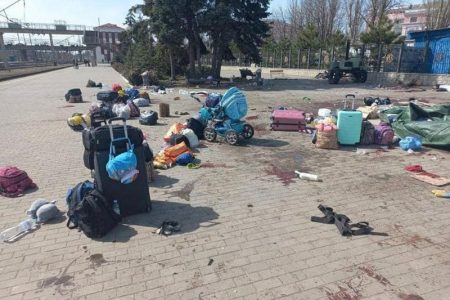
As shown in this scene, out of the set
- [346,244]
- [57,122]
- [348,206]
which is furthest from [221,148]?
[57,122]

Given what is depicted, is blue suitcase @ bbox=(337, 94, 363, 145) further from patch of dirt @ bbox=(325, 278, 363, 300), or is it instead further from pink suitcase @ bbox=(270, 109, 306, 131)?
patch of dirt @ bbox=(325, 278, 363, 300)

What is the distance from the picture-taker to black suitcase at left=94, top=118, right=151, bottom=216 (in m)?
4.44

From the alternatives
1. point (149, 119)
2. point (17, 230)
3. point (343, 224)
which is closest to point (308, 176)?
point (343, 224)

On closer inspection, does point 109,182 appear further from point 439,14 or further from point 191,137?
point 439,14

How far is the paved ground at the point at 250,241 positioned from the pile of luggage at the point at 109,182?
0.23m

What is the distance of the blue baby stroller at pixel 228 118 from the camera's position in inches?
332

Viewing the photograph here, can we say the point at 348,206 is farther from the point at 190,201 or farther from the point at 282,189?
the point at 190,201

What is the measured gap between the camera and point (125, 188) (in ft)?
15.4

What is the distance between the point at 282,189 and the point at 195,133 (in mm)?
3744

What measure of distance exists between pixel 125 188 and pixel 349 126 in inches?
231

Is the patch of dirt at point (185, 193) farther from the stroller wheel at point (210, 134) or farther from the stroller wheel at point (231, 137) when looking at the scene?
the stroller wheel at point (210, 134)

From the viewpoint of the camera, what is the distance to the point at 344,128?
27.4 feet

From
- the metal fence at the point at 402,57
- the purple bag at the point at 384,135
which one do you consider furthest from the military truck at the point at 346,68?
the purple bag at the point at 384,135

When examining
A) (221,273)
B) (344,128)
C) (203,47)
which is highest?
(203,47)
